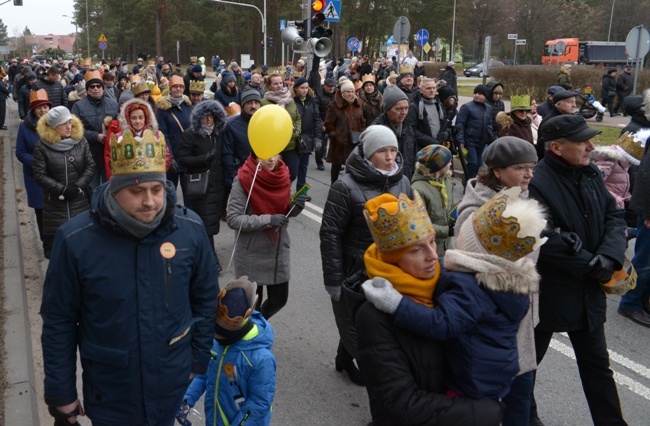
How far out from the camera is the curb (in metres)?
4.30

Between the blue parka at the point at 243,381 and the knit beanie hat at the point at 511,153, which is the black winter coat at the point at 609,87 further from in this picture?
the blue parka at the point at 243,381

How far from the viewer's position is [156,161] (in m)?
2.77

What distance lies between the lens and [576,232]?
3545 mm

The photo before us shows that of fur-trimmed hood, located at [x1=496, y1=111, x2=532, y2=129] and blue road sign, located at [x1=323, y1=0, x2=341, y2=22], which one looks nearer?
fur-trimmed hood, located at [x1=496, y1=111, x2=532, y2=129]

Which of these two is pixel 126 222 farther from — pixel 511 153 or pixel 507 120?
pixel 507 120

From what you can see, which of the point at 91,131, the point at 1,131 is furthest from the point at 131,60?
the point at 91,131

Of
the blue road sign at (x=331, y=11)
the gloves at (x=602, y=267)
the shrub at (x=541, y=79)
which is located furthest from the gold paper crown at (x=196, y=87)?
the shrub at (x=541, y=79)

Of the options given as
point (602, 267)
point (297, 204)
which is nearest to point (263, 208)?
point (297, 204)

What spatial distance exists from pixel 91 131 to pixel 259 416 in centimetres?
663

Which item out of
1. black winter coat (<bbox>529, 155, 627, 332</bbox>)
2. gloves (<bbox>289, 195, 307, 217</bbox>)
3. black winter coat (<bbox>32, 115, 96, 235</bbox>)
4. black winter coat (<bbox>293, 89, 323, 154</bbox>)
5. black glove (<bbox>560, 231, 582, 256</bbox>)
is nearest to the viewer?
black glove (<bbox>560, 231, 582, 256</bbox>)

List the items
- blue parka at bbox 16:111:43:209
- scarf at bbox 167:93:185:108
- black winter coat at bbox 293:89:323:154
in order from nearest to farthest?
1. blue parka at bbox 16:111:43:209
2. scarf at bbox 167:93:185:108
3. black winter coat at bbox 293:89:323:154

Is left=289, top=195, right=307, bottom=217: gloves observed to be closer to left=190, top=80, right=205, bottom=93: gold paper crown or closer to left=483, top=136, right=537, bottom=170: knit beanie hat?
left=483, top=136, right=537, bottom=170: knit beanie hat

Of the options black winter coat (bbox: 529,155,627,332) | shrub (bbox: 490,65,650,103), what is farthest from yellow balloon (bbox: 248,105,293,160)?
shrub (bbox: 490,65,650,103)

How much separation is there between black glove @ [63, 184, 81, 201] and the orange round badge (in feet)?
13.9
